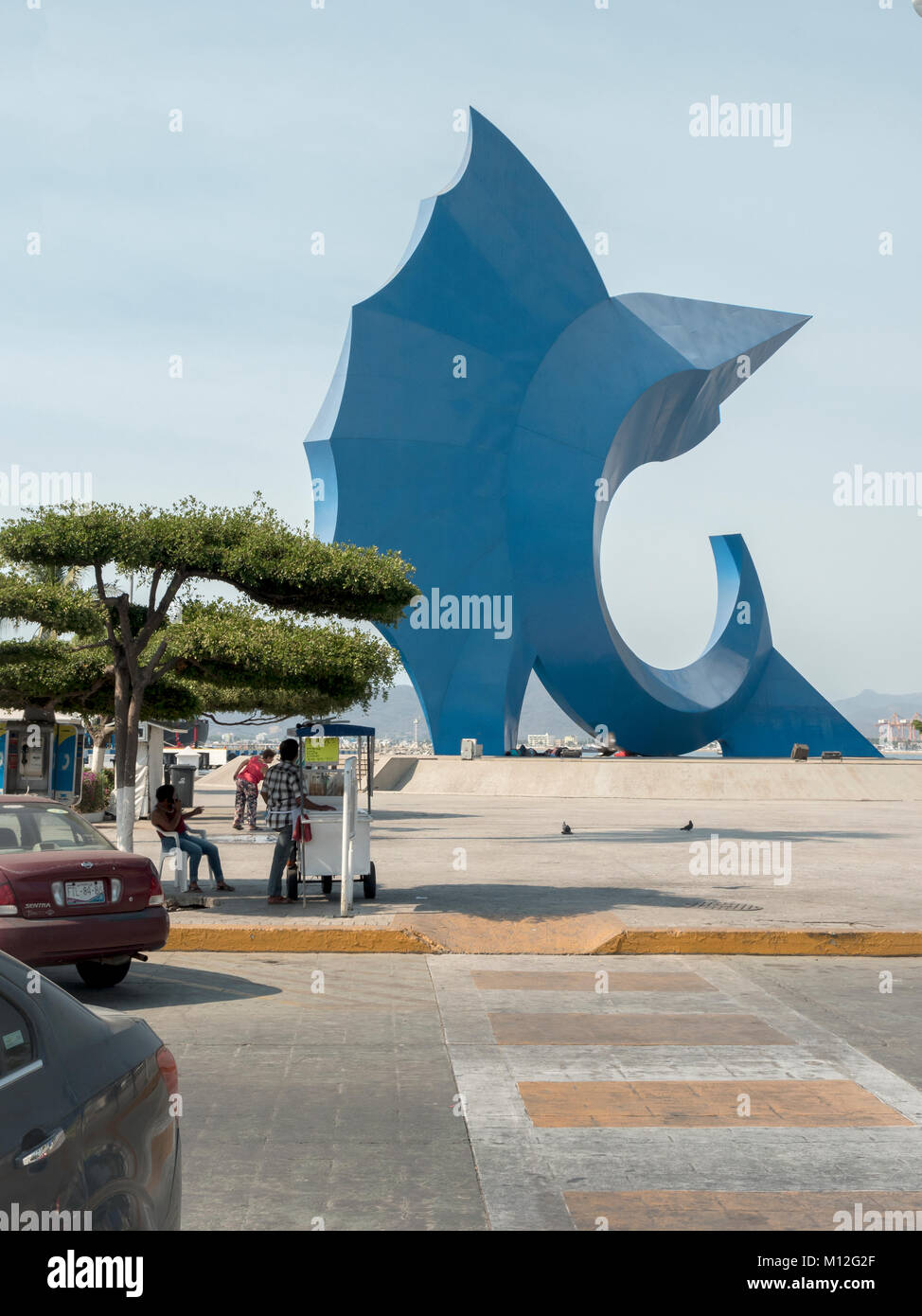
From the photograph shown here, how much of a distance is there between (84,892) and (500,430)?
3565 centimetres

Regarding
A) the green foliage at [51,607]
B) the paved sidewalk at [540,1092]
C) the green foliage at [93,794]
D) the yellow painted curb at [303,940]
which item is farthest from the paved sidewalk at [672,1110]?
the green foliage at [93,794]

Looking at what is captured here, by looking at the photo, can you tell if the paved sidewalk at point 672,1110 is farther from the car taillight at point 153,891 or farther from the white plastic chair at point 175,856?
the white plastic chair at point 175,856

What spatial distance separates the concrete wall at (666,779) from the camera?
37.9 metres

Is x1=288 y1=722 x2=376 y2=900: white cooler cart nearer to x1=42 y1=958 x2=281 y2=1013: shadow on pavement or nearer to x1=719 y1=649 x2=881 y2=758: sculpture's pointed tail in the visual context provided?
x1=42 y1=958 x2=281 y2=1013: shadow on pavement

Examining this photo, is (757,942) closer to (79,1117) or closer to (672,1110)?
(672,1110)

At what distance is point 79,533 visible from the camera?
1295 cm

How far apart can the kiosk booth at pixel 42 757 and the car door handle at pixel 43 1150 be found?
22340 mm

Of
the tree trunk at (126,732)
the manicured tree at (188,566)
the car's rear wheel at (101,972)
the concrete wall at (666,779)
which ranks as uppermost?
the manicured tree at (188,566)

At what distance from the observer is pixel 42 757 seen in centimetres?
2516

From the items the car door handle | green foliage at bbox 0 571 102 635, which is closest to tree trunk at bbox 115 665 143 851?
green foliage at bbox 0 571 102 635

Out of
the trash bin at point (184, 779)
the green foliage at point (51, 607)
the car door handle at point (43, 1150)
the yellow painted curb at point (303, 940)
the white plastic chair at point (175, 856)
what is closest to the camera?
the car door handle at point (43, 1150)
